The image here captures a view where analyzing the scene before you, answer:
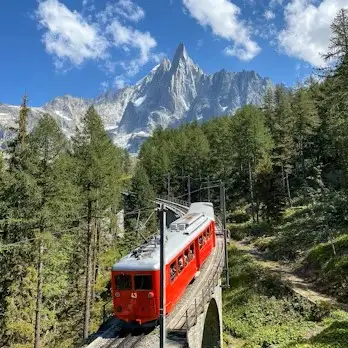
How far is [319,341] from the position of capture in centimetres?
1989

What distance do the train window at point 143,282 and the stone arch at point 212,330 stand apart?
7996mm

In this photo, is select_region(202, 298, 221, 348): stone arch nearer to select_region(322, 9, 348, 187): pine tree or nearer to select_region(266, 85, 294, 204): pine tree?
select_region(322, 9, 348, 187): pine tree

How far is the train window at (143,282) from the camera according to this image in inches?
639

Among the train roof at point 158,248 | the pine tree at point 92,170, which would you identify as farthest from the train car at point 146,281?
the pine tree at point 92,170

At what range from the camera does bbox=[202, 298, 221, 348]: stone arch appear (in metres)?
23.2

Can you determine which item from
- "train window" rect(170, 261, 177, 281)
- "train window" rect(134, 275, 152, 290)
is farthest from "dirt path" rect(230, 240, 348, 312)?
"train window" rect(134, 275, 152, 290)

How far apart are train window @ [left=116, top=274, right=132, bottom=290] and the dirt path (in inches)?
571

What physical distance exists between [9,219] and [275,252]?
82.3ft

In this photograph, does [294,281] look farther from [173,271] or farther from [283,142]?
[283,142]

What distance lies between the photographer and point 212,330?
962 inches

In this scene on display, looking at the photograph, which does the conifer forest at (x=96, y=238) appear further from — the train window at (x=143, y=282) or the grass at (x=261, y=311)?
the train window at (x=143, y=282)

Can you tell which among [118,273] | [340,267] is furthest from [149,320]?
[340,267]

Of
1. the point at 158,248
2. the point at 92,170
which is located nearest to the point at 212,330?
the point at 158,248

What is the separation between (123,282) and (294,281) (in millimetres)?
17881
